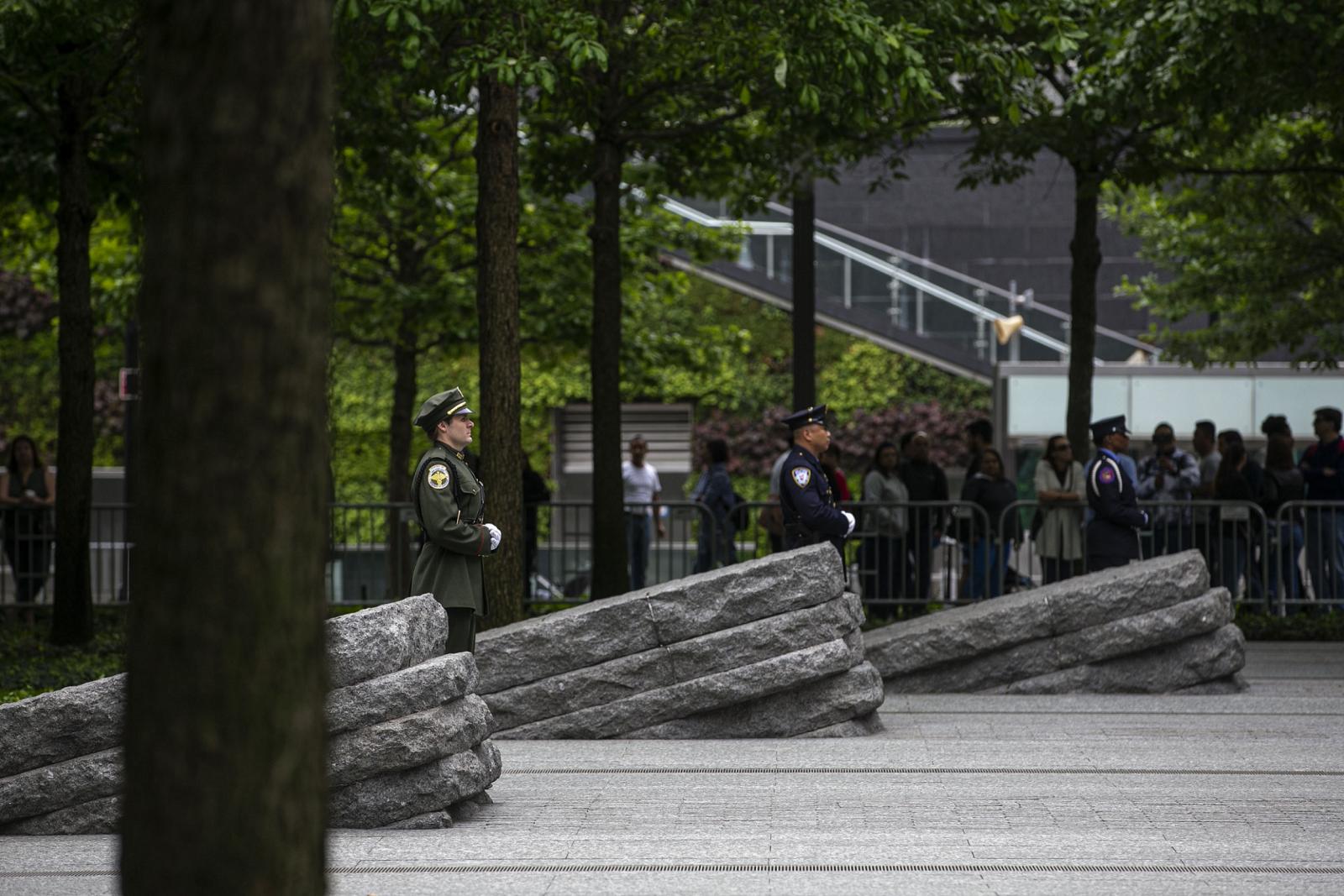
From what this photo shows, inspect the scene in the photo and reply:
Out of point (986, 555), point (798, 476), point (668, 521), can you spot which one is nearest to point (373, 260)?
point (668, 521)

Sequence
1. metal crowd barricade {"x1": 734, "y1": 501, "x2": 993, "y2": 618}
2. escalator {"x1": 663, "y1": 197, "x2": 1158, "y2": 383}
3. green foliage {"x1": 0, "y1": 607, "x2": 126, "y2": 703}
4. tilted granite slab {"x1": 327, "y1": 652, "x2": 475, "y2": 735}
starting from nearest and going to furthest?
tilted granite slab {"x1": 327, "y1": 652, "x2": 475, "y2": 735} < green foliage {"x1": 0, "y1": 607, "x2": 126, "y2": 703} < metal crowd barricade {"x1": 734, "y1": 501, "x2": 993, "y2": 618} < escalator {"x1": 663, "y1": 197, "x2": 1158, "y2": 383}

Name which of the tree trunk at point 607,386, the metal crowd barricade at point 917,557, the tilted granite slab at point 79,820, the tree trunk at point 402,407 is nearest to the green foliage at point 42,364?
the tree trunk at point 402,407

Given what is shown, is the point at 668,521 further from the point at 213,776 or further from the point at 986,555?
the point at 213,776

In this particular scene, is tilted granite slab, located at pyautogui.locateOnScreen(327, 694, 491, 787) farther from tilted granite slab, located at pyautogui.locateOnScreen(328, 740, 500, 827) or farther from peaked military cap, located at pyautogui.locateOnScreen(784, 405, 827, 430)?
peaked military cap, located at pyautogui.locateOnScreen(784, 405, 827, 430)

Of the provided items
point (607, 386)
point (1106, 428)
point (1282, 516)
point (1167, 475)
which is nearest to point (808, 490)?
point (1106, 428)

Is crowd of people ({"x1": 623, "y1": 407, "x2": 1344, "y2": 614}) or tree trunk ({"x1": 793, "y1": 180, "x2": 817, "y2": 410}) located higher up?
tree trunk ({"x1": 793, "y1": 180, "x2": 817, "y2": 410})

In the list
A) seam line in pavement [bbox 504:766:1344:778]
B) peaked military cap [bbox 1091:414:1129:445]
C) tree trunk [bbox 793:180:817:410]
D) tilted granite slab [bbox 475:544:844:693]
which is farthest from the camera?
tree trunk [bbox 793:180:817:410]

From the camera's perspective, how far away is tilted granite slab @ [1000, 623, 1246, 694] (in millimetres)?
11938

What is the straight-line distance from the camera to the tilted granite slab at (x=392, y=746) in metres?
7.38

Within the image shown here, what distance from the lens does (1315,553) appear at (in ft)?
52.2

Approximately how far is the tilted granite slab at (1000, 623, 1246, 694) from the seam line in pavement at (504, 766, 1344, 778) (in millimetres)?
2958

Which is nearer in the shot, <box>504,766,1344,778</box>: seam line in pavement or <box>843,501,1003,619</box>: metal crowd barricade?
<box>504,766,1344,778</box>: seam line in pavement

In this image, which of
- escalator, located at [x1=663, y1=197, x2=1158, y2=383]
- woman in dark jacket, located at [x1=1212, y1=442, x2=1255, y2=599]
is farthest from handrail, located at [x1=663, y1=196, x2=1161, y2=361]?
woman in dark jacket, located at [x1=1212, y1=442, x2=1255, y2=599]

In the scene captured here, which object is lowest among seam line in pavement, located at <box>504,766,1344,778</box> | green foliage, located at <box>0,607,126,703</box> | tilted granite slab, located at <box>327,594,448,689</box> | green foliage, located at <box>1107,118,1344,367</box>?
green foliage, located at <box>0,607,126,703</box>
